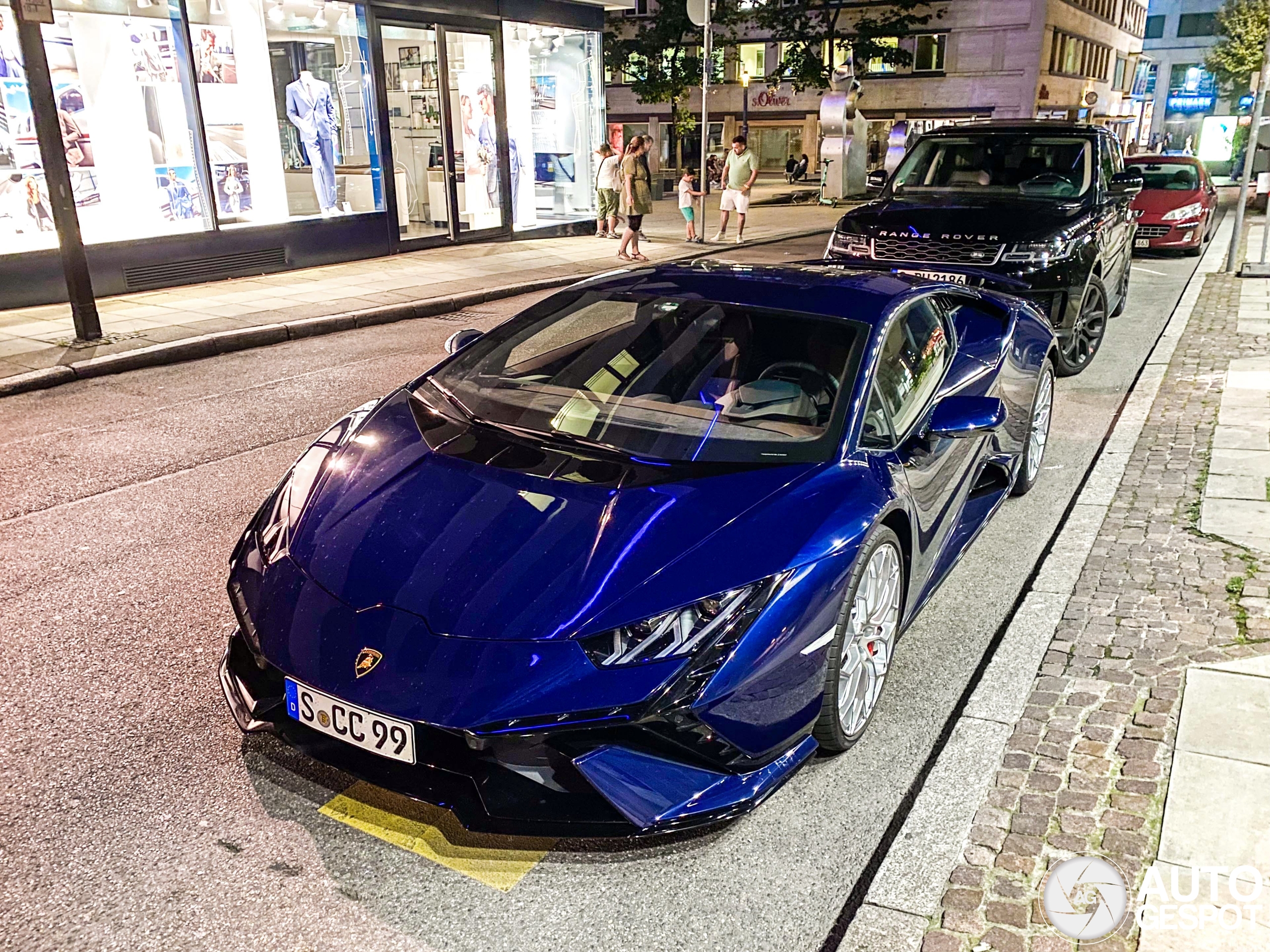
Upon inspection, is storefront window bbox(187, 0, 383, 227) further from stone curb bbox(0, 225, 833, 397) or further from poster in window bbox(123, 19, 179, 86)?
stone curb bbox(0, 225, 833, 397)

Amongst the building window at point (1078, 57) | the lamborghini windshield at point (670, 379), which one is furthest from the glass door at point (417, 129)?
the building window at point (1078, 57)

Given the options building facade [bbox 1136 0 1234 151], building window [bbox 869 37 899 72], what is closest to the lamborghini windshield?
building window [bbox 869 37 899 72]

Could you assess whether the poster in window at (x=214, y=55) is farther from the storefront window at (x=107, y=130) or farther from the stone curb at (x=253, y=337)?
the stone curb at (x=253, y=337)

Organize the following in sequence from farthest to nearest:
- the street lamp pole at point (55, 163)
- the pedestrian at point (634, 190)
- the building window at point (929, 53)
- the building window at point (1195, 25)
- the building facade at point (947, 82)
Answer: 1. the building window at point (1195, 25)
2. the building window at point (929, 53)
3. the building facade at point (947, 82)
4. the pedestrian at point (634, 190)
5. the street lamp pole at point (55, 163)

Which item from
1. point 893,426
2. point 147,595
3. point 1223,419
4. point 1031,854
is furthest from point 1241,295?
point 147,595

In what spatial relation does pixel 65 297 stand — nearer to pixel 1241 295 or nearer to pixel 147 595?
pixel 147 595

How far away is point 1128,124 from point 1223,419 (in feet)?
225

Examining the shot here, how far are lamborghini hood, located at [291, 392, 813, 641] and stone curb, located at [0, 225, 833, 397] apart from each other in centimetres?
365

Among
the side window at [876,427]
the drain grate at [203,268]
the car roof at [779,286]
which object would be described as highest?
the car roof at [779,286]

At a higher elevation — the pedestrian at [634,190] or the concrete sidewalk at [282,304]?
the pedestrian at [634,190]

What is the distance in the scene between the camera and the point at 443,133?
17.4 meters

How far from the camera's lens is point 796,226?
79.7ft

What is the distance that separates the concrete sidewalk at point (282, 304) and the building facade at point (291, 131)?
1.69 feet

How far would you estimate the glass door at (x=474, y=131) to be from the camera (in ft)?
57.8
